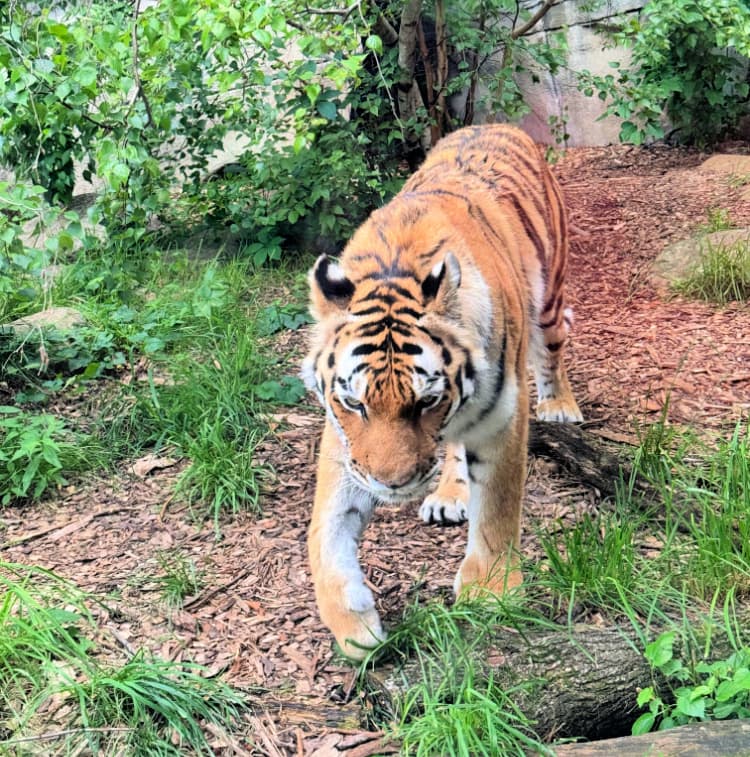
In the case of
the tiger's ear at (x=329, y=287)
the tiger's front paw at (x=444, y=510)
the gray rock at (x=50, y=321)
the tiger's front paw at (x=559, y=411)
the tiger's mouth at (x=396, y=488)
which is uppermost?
the tiger's ear at (x=329, y=287)

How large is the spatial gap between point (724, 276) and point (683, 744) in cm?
420

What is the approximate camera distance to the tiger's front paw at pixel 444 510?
4.11 meters

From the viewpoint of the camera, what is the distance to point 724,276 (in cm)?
586

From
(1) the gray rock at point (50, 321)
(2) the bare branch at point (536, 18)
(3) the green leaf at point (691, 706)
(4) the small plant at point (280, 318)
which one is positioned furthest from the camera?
(2) the bare branch at point (536, 18)

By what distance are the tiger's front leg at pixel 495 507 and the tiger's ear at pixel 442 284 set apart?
609mm

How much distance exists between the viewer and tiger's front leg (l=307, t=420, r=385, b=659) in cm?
305

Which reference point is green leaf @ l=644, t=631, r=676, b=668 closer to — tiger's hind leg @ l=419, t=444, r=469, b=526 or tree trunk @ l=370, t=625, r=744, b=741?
tree trunk @ l=370, t=625, r=744, b=741

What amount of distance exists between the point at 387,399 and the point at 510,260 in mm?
1294

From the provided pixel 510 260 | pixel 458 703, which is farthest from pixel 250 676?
pixel 510 260

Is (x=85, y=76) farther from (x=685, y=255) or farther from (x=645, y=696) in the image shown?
(x=685, y=255)

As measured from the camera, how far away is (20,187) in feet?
13.4

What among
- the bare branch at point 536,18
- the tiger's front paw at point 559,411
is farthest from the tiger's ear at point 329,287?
the bare branch at point 536,18

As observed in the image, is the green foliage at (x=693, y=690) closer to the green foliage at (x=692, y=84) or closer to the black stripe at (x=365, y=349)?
the black stripe at (x=365, y=349)

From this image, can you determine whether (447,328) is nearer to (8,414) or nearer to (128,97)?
(8,414)
